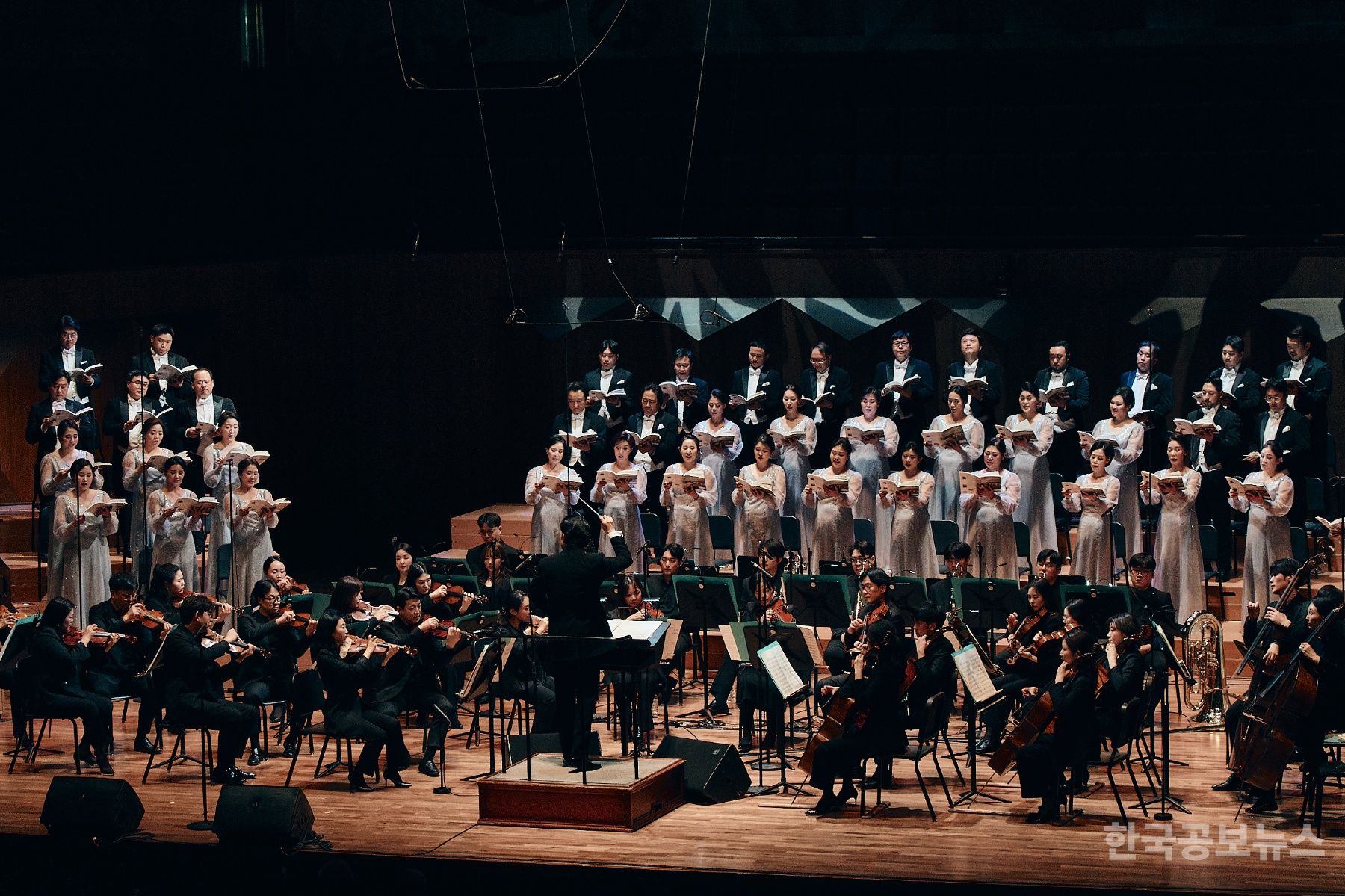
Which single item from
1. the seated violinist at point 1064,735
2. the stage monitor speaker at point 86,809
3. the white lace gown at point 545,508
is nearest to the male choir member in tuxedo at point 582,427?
the white lace gown at point 545,508

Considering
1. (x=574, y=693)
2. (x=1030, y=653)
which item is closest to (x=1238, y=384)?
(x=1030, y=653)

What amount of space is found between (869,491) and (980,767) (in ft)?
11.9

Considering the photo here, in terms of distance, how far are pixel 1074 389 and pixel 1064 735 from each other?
4.88 metres

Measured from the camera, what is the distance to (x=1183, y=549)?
481 inches

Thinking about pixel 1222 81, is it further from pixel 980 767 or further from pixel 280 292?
pixel 280 292

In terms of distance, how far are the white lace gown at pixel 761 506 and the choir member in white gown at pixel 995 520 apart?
1.40 m

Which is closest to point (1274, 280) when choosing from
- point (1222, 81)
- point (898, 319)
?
point (1222, 81)

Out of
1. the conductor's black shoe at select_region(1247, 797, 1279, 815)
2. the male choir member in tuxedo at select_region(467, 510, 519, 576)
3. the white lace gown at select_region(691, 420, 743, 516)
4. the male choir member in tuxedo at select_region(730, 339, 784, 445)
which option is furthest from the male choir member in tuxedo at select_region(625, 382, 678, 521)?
the conductor's black shoe at select_region(1247, 797, 1279, 815)

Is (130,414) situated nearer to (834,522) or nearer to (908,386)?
(834,522)

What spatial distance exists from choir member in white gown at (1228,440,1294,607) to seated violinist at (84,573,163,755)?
7.17m

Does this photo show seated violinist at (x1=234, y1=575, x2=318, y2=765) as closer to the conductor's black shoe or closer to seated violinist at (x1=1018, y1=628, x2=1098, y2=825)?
seated violinist at (x1=1018, y1=628, x2=1098, y2=825)

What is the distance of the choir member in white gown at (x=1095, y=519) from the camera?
12352mm

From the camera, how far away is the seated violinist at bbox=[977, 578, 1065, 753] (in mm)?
9898

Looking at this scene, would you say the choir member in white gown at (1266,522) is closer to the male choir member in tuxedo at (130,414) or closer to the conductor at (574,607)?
the conductor at (574,607)
